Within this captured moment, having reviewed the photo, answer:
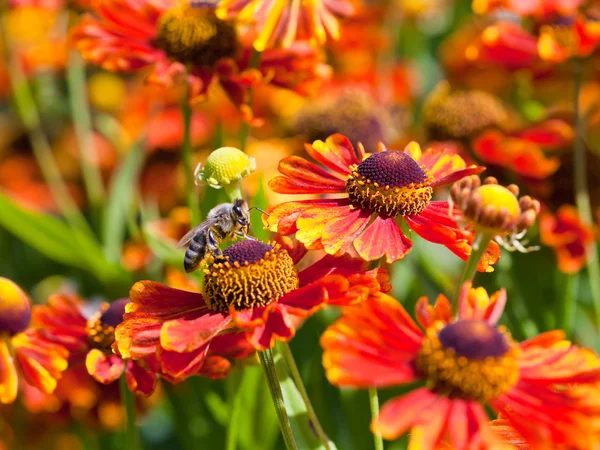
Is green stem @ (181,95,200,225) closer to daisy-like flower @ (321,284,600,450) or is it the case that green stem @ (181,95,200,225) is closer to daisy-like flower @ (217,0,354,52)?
daisy-like flower @ (217,0,354,52)

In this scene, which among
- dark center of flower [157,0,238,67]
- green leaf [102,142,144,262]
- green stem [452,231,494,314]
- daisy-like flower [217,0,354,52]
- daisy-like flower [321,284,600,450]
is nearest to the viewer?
daisy-like flower [321,284,600,450]

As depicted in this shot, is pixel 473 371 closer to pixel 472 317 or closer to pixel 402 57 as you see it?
pixel 472 317

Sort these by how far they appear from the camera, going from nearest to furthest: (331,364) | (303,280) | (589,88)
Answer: (331,364) → (303,280) → (589,88)

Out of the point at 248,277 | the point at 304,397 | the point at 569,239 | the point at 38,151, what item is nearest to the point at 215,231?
the point at 248,277

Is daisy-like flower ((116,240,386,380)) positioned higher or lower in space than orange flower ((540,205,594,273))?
higher

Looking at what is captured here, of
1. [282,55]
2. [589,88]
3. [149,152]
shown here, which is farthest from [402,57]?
[282,55]

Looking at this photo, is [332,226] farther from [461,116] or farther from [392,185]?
[461,116]

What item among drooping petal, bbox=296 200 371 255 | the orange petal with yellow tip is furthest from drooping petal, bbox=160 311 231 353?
the orange petal with yellow tip
